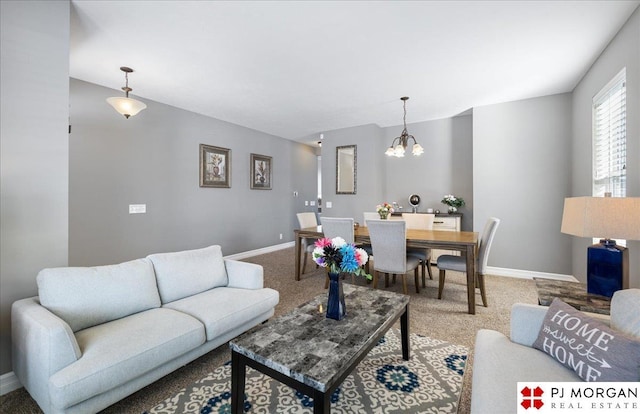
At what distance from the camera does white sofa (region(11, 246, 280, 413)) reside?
1.30 m

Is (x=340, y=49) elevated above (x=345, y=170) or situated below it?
above

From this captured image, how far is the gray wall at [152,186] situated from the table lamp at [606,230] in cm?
472

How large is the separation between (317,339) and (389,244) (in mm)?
1851

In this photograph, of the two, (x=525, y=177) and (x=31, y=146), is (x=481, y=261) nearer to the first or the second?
(x=525, y=177)

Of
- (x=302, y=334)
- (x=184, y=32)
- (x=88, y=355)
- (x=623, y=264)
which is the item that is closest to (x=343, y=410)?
(x=302, y=334)

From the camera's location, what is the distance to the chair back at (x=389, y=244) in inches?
116

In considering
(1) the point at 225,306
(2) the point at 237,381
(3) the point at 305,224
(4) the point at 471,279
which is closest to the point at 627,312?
(4) the point at 471,279

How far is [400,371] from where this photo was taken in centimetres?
185

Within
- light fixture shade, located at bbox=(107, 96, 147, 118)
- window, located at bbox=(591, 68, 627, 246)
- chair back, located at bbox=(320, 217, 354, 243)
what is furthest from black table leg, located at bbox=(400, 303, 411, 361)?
light fixture shade, located at bbox=(107, 96, 147, 118)

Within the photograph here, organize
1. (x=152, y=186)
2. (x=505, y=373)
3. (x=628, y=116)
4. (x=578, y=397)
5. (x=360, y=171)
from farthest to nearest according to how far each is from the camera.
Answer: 1. (x=360, y=171)
2. (x=152, y=186)
3. (x=628, y=116)
4. (x=505, y=373)
5. (x=578, y=397)

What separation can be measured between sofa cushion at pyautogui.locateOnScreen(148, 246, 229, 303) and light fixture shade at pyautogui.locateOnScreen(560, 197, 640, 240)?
106 inches

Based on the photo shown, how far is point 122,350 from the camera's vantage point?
1431mm

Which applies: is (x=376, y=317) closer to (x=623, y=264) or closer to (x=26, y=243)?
(x=623, y=264)

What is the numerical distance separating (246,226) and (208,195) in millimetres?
1059
